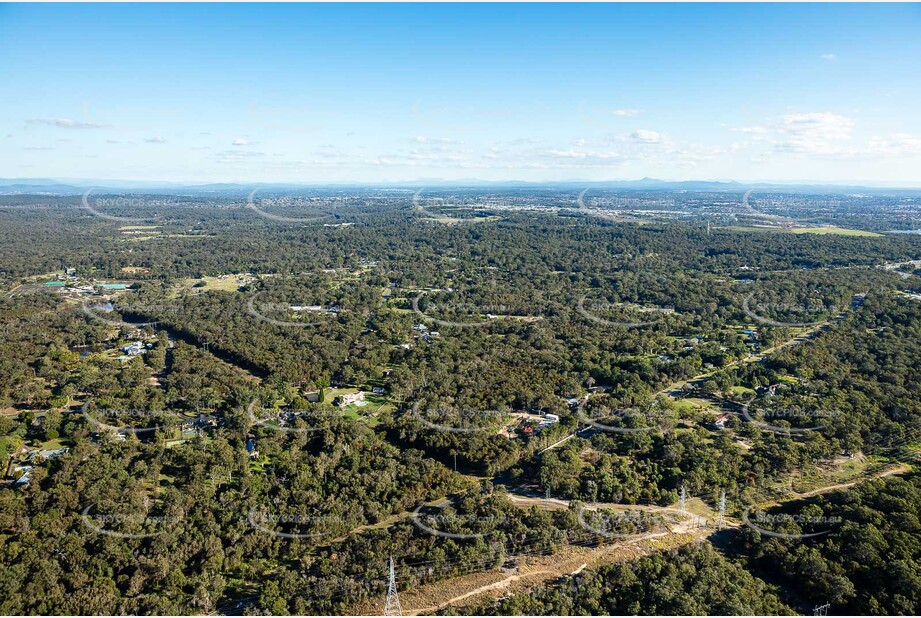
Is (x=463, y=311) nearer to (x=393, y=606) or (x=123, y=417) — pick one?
(x=123, y=417)

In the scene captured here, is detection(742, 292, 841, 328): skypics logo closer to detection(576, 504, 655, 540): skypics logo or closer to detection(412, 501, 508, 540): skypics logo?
detection(576, 504, 655, 540): skypics logo

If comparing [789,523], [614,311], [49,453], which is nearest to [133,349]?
[49,453]

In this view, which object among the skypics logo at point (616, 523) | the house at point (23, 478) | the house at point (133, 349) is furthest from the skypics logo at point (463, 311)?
the house at point (23, 478)

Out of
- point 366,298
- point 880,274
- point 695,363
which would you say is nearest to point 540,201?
point 880,274

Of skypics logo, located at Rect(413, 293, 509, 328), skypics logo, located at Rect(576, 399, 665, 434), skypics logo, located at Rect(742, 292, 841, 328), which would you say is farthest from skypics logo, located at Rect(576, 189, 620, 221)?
skypics logo, located at Rect(576, 399, 665, 434)

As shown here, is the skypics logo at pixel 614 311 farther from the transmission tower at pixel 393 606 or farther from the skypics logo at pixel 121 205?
the skypics logo at pixel 121 205

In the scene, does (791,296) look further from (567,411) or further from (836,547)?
(836,547)
